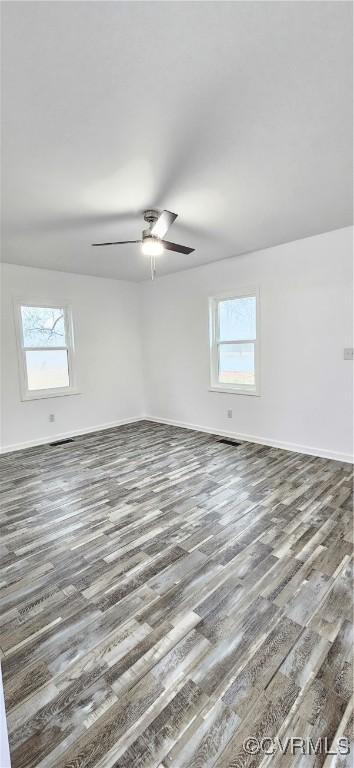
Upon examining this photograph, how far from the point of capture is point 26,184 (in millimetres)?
2305

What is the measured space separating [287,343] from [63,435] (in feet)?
11.5

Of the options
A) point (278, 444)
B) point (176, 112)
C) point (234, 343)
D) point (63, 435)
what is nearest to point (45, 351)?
point (63, 435)

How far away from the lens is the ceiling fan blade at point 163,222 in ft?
8.05

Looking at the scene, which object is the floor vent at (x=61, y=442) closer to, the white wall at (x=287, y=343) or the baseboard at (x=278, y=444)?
the baseboard at (x=278, y=444)

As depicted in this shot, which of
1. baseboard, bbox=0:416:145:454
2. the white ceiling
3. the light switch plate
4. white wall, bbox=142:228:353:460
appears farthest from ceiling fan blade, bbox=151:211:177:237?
baseboard, bbox=0:416:145:454

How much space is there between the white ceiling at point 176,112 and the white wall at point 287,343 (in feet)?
2.28

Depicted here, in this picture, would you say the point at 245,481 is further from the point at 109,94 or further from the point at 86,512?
the point at 109,94

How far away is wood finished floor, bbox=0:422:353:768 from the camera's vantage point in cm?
117

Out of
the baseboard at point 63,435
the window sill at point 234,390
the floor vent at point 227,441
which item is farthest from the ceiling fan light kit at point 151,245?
the baseboard at point 63,435

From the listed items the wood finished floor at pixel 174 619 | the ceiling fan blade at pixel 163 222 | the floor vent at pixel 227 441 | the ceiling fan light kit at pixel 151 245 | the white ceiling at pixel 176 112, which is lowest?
the wood finished floor at pixel 174 619

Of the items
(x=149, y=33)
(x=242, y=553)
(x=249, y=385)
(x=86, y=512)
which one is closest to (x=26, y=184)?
(x=149, y=33)

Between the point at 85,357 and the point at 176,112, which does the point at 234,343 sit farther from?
the point at 176,112

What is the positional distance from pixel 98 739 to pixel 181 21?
2.62m

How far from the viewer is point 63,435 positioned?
198 inches
